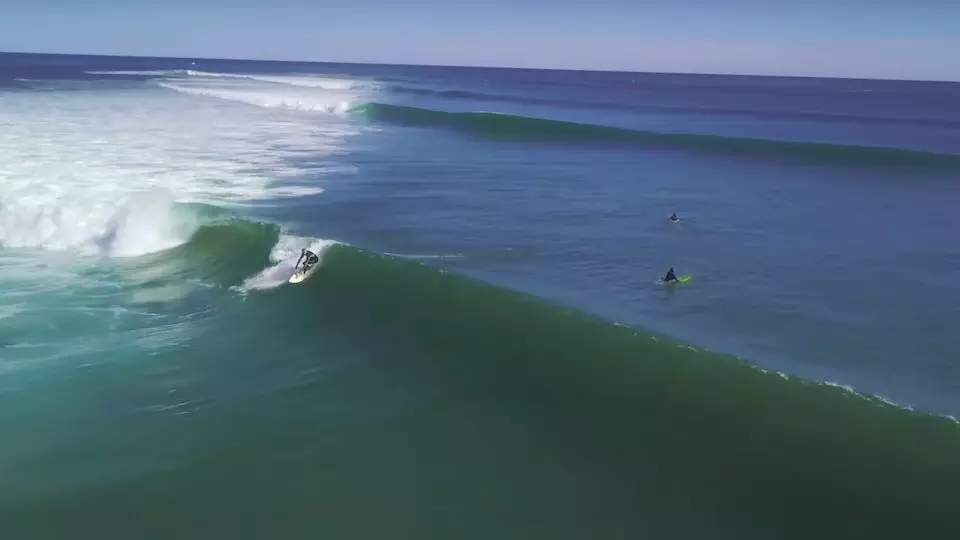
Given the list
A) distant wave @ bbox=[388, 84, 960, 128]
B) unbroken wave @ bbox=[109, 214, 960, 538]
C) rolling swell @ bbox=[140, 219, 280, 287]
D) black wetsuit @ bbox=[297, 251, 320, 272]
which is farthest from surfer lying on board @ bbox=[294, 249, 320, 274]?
distant wave @ bbox=[388, 84, 960, 128]

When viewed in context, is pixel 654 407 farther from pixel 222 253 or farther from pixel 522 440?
pixel 222 253

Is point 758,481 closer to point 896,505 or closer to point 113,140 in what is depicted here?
point 896,505

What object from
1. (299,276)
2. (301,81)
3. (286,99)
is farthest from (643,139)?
(301,81)

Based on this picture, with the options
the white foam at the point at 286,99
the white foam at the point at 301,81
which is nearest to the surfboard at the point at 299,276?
the white foam at the point at 286,99

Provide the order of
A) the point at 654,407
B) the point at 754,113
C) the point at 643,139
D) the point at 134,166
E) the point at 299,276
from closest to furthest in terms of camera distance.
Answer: the point at 654,407, the point at 299,276, the point at 134,166, the point at 643,139, the point at 754,113

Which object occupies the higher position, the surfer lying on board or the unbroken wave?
the surfer lying on board

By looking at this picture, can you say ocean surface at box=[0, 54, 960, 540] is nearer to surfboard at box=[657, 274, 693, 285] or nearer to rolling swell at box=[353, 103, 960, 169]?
surfboard at box=[657, 274, 693, 285]

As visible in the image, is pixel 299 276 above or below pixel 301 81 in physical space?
below
